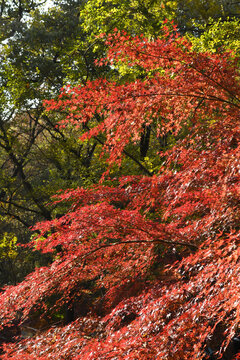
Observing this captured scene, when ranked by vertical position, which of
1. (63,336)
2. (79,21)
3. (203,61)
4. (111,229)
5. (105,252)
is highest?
(79,21)

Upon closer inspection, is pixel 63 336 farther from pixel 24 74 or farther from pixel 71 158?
pixel 24 74

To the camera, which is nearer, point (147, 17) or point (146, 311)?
point (146, 311)

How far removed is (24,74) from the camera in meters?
10.4

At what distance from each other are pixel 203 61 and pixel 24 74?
857 cm

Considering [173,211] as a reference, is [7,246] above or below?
above

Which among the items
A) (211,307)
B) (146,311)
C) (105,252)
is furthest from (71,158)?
(211,307)

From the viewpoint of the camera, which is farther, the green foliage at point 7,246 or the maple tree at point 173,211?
the green foliage at point 7,246

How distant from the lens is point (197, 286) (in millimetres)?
3172

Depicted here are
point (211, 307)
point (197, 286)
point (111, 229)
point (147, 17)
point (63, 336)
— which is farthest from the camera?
point (147, 17)

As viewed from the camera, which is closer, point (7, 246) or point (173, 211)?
point (173, 211)

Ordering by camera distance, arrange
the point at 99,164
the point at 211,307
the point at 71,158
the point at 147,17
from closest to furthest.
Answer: the point at 211,307, the point at 147,17, the point at 99,164, the point at 71,158

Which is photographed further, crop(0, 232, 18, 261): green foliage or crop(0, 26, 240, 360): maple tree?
crop(0, 232, 18, 261): green foliage

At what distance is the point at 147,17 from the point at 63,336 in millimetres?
8588

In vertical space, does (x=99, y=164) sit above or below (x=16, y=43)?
below
